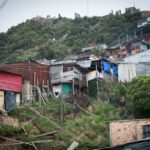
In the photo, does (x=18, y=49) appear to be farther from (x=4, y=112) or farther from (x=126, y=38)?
(x=4, y=112)

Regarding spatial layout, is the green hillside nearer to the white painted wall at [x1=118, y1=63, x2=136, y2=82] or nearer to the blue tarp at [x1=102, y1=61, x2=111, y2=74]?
the white painted wall at [x1=118, y1=63, x2=136, y2=82]

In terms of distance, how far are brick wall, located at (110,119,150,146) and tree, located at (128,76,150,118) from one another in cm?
285

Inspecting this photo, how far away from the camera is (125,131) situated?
832 inches

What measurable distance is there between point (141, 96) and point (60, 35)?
46287mm

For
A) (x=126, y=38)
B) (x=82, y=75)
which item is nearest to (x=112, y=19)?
(x=126, y=38)

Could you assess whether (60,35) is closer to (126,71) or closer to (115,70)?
(115,70)

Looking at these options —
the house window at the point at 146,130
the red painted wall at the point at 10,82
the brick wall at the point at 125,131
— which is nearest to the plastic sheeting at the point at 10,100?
the red painted wall at the point at 10,82

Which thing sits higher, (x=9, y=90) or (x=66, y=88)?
(x=66, y=88)

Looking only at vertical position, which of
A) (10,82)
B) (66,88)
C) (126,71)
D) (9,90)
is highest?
(126,71)

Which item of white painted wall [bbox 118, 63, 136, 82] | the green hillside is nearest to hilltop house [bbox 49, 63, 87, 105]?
white painted wall [bbox 118, 63, 136, 82]

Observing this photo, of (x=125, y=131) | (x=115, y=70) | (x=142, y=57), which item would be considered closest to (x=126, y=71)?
(x=115, y=70)

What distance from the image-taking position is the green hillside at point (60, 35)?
54034 mm

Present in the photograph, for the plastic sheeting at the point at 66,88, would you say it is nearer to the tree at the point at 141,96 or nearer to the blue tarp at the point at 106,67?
the blue tarp at the point at 106,67

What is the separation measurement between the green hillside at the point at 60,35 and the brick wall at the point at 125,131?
102 ft
